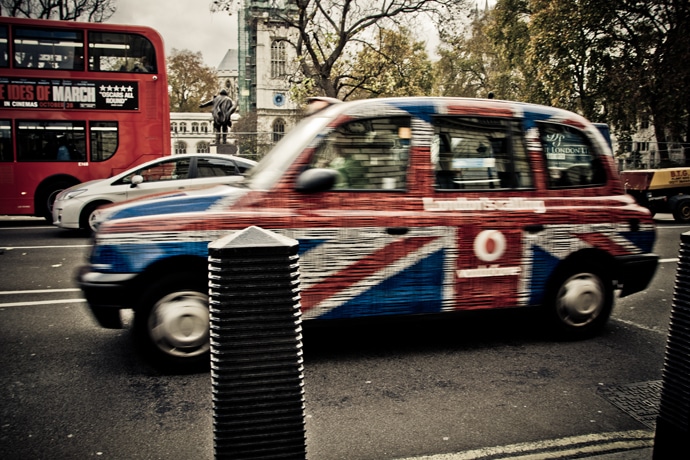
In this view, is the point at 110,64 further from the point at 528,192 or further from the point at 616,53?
the point at 616,53

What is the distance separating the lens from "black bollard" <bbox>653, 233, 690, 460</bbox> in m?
2.50

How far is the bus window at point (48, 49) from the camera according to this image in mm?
12977

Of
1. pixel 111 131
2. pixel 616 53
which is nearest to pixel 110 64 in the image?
pixel 111 131

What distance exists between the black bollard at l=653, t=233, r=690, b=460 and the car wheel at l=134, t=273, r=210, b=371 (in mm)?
2741

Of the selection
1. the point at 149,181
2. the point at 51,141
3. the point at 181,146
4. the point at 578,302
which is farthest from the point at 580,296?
the point at 181,146

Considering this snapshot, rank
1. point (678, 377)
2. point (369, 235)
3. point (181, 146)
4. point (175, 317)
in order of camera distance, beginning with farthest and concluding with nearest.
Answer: point (181, 146) < point (369, 235) < point (175, 317) < point (678, 377)

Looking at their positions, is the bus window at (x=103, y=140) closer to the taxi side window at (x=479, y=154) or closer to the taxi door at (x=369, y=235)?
the taxi door at (x=369, y=235)

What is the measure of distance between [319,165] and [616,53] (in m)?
29.1

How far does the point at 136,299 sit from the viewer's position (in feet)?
12.3

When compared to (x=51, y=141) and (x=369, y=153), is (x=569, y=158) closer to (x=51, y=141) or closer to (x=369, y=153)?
(x=369, y=153)

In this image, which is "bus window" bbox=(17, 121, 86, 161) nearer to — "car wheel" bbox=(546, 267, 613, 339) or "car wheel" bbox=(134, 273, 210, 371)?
"car wheel" bbox=(134, 273, 210, 371)

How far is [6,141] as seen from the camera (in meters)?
13.3

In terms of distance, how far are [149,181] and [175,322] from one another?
667cm

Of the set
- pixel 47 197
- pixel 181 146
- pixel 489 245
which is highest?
pixel 181 146
